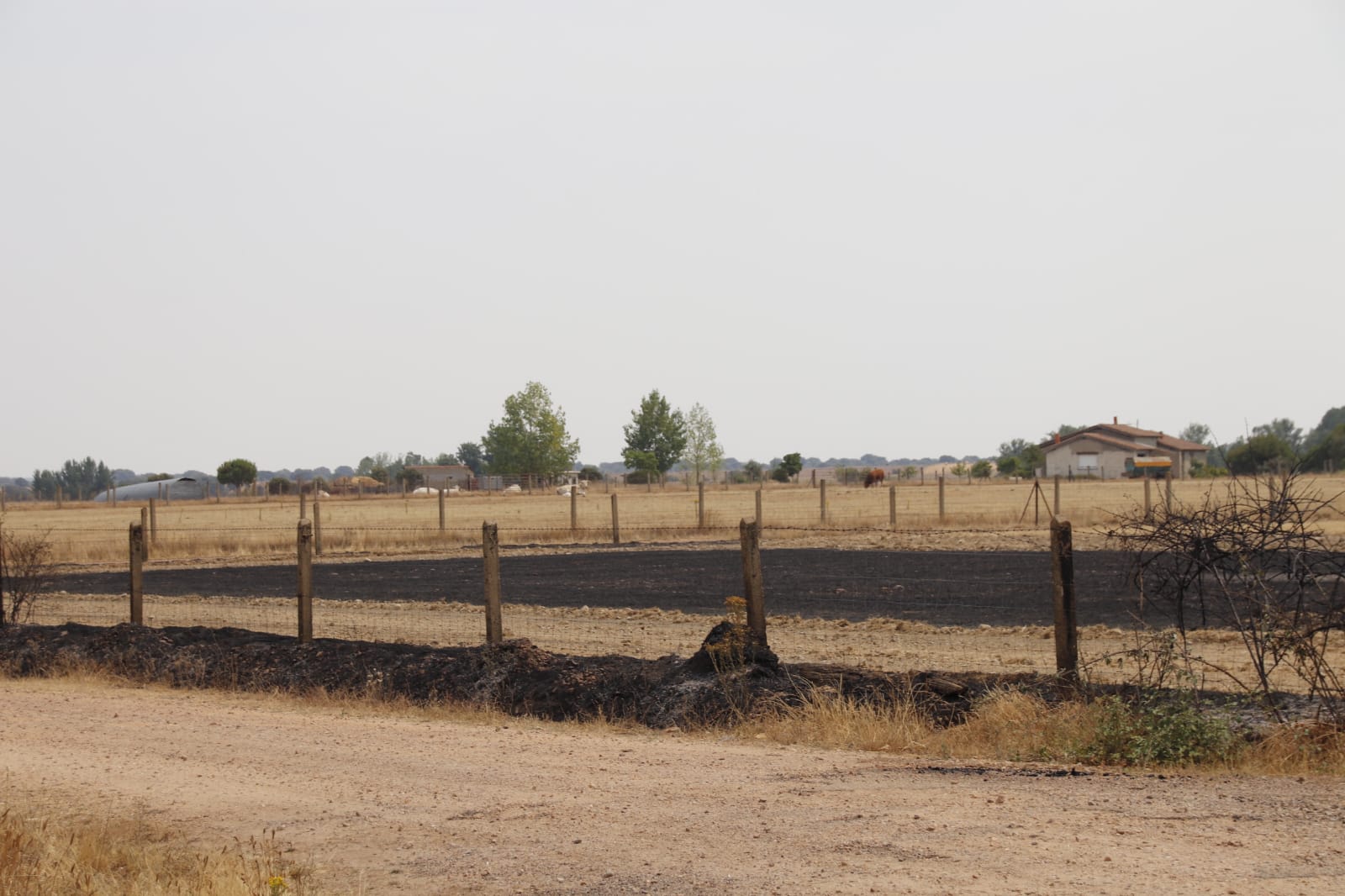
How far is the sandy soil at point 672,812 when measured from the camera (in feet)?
19.8

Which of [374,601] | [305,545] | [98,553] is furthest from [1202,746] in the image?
[98,553]

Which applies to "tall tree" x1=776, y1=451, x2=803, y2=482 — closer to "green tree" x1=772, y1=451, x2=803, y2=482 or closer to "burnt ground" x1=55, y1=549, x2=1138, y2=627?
"green tree" x1=772, y1=451, x2=803, y2=482

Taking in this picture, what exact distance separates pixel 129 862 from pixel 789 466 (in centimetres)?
12193

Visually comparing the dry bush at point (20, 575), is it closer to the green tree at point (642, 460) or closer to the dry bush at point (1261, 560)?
the dry bush at point (1261, 560)

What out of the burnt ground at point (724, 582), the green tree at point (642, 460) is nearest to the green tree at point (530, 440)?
the green tree at point (642, 460)

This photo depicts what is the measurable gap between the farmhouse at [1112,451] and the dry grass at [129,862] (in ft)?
350

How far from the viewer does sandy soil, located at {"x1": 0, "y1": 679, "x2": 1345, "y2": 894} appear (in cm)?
604

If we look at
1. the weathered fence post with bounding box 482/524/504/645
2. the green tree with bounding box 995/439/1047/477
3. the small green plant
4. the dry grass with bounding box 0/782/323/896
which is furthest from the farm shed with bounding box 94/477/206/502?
the small green plant

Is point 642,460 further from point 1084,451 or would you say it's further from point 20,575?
point 20,575

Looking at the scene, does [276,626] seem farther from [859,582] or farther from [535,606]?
[859,582]

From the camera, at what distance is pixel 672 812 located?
24.3 ft

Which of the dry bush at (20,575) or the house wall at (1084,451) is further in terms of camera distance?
the house wall at (1084,451)

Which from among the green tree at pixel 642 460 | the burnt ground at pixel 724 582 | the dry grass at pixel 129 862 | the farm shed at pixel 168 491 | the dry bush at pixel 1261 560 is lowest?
the burnt ground at pixel 724 582

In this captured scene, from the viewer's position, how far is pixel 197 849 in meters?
7.13
